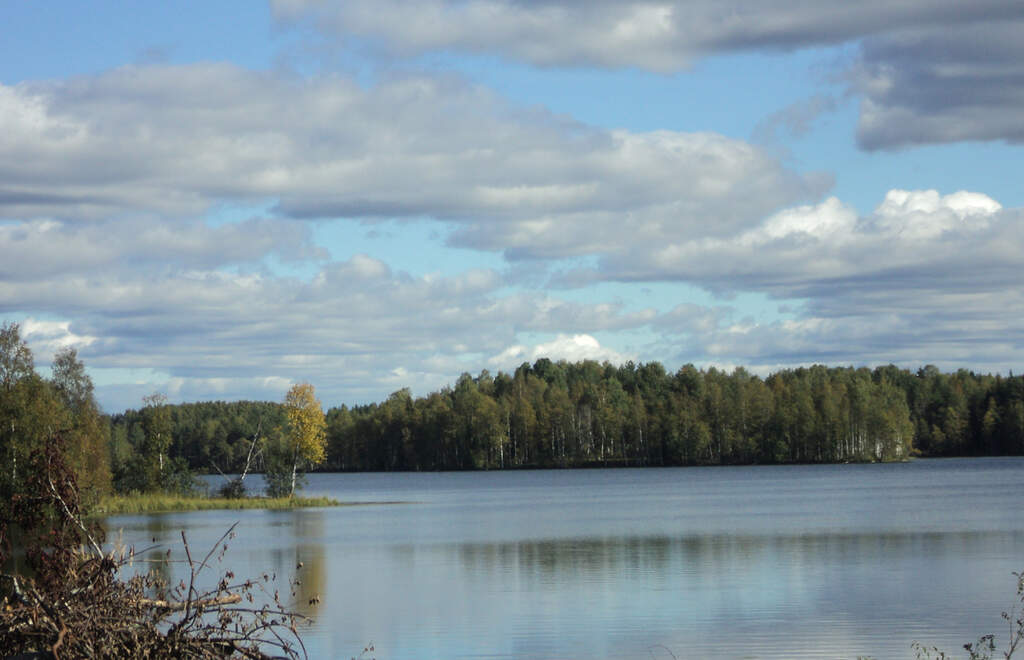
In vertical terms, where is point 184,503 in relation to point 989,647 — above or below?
below

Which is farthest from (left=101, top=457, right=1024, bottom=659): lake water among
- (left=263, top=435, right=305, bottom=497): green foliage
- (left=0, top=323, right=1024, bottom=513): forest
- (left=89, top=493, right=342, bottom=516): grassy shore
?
(left=0, top=323, right=1024, bottom=513): forest

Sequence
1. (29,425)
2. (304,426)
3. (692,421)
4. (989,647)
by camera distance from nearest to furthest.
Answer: (989,647) → (29,425) → (304,426) → (692,421)

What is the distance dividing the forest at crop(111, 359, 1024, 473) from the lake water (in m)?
71.3

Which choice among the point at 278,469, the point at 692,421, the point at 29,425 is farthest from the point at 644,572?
the point at 692,421

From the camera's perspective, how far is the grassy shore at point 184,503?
65.7m

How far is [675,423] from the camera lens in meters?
147

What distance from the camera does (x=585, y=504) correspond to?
71.9 m

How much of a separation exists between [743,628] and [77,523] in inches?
537

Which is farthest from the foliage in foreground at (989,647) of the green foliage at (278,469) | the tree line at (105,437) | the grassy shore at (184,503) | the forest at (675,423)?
the forest at (675,423)

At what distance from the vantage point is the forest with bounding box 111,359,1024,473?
139875 millimetres

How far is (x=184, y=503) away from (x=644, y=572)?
40.2 m

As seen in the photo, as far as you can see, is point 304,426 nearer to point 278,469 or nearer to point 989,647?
point 278,469

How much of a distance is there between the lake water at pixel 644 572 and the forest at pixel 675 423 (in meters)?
71.3

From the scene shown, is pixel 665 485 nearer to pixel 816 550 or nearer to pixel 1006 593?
pixel 816 550
